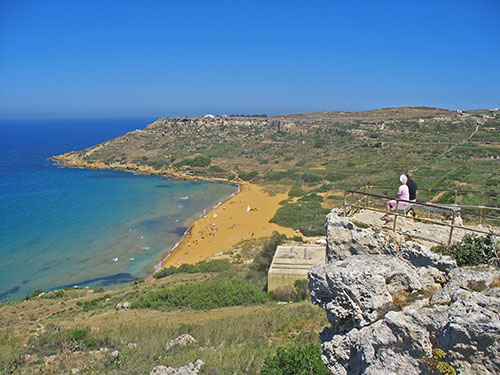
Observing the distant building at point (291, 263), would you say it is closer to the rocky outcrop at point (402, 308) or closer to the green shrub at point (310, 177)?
the rocky outcrop at point (402, 308)

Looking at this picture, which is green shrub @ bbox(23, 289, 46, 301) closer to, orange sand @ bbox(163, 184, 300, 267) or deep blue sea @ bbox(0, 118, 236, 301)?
deep blue sea @ bbox(0, 118, 236, 301)

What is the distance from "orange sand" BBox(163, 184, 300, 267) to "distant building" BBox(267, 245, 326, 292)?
8199 millimetres

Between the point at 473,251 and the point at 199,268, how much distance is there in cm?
1643

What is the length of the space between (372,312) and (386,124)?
244 feet

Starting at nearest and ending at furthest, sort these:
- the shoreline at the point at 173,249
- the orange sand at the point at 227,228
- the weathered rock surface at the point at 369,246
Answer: the weathered rock surface at the point at 369,246 < the shoreline at the point at 173,249 < the orange sand at the point at 227,228

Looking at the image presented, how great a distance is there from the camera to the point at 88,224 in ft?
104

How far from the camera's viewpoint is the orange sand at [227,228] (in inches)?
969

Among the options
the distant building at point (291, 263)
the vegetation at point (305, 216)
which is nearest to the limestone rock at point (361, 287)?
the distant building at point (291, 263)

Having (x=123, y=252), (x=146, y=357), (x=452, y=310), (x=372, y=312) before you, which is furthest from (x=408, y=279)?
(x=123, y=252)

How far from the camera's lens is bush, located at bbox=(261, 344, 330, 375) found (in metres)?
6.57

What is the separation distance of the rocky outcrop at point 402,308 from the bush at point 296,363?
2.19 feet

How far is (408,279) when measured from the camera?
222 inches

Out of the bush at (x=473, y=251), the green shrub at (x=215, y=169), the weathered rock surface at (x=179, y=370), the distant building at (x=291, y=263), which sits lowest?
the green shrub at (x=215, y=169)

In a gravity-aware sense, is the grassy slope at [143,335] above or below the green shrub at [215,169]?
above
